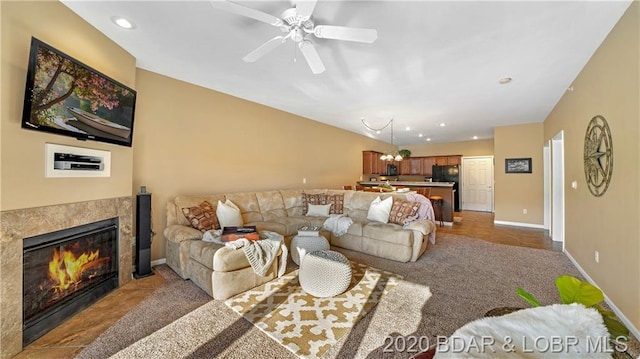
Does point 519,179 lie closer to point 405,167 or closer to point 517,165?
point 517,165

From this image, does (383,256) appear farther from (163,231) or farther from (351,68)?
(163,231)

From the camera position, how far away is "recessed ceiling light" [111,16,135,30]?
2133mm

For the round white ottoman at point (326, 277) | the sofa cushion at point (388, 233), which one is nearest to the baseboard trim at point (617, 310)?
the sofa cushion at point (388, 233)

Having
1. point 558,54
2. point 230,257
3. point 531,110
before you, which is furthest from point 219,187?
point 531,110

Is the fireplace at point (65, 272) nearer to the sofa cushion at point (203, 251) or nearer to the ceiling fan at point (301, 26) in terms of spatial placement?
the sofa cushion at point (203, 251)

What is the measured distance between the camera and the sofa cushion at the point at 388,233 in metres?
3.40

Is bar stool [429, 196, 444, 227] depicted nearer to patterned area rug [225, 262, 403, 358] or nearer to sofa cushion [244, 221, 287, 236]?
patterned area rug [225, 262, 403, 358]

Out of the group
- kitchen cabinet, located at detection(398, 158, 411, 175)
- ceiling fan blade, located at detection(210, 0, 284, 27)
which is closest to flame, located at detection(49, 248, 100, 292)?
ceiling fan blade, located at detection(210, 0, 284, 27)

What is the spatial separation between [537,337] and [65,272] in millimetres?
3229

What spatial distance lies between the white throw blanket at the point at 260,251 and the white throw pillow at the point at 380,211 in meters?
1.82

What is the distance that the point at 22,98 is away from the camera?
5.68 feet

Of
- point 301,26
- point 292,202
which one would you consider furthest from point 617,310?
point 292,202

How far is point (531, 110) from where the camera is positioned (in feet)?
15.7

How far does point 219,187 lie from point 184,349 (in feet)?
8.69
